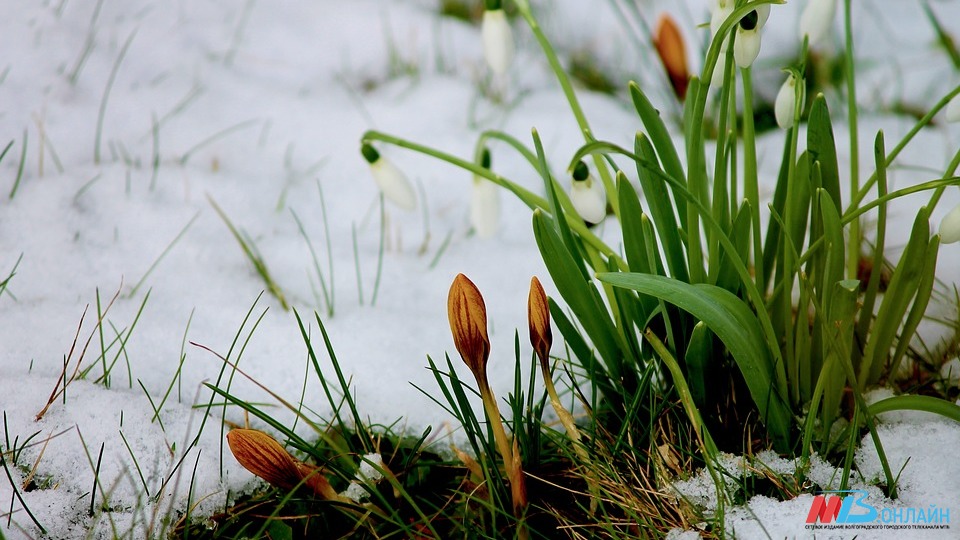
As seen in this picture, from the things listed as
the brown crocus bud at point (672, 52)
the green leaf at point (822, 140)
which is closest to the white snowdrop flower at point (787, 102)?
the green leaf at point (822, 140)

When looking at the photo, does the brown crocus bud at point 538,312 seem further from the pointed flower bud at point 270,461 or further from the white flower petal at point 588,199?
the pointed flower bud at point 270,461

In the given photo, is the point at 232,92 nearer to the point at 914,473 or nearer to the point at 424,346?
the point at 424,346

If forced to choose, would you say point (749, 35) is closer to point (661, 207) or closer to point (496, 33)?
point (661, 207)

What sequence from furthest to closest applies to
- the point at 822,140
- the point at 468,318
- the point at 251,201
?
1. the point at 251,201
2. the point at 822,140
3. the point at 468,318

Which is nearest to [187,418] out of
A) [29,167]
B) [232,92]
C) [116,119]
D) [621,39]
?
[29,167]

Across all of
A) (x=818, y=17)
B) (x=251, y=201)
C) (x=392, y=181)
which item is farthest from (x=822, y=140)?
(x=251, y=201)

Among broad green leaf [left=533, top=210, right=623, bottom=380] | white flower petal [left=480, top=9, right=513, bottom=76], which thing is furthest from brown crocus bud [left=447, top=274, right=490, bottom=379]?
white flower petal [left=480, top=9, right=513, bottom=76]
